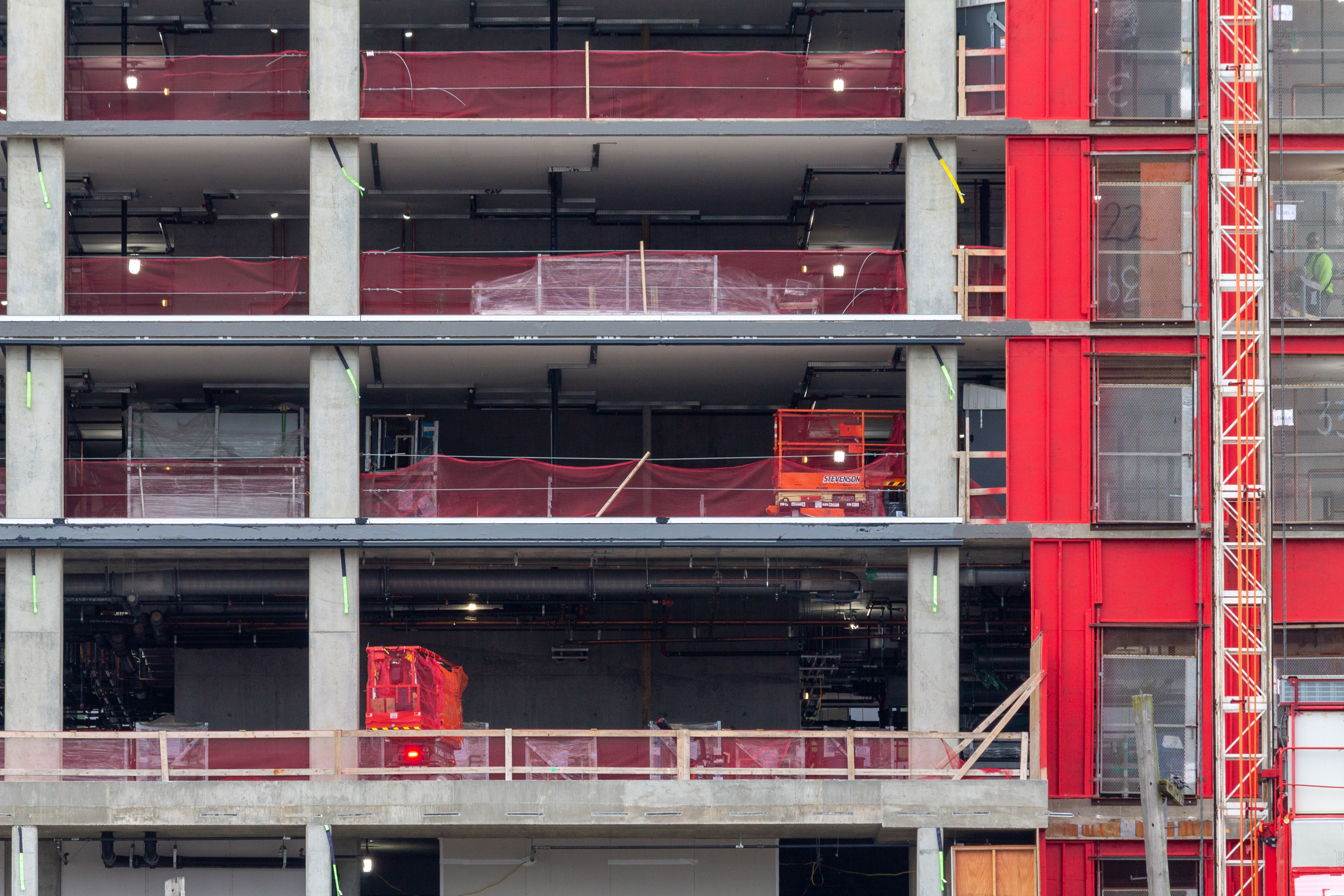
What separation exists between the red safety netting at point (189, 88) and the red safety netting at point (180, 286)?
9.46 ft

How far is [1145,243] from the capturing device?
28.6 meters

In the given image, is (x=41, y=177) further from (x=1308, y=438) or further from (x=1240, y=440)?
(x=1308, y=438)

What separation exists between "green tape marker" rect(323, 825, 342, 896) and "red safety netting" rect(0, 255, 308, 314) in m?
9.71

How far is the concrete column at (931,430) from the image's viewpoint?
2858cm

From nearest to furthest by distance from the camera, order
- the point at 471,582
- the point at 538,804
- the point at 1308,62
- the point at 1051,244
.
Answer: the point at 538,804 → the point at 1051,244 → the point at 1308,62 → the point at 471,582

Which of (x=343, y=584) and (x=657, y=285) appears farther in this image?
(x=657, y=285)

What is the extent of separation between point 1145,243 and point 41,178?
68.6 ft

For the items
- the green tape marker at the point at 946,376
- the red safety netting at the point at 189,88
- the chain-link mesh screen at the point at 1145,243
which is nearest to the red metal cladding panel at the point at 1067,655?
the green tape marker at the point at 946,376

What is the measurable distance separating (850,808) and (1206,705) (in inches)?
273

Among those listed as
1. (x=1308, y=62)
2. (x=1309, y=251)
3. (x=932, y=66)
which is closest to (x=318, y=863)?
(x=932, y=66)

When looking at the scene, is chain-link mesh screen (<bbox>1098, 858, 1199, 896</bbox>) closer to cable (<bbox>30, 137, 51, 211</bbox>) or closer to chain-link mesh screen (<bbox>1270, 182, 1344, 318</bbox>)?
chain-link mesh screen (<bbox>1270, 182, 1344, 318</bbox>)

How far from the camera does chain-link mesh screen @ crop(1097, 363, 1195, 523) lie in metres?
28.2

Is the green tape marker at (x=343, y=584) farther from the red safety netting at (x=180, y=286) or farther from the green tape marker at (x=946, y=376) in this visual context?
the green tape marker at (x=946, y=376)

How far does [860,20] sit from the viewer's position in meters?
33.7
